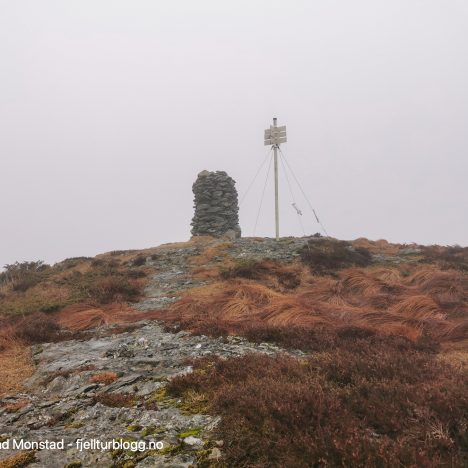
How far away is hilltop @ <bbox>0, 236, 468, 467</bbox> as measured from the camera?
146 inches

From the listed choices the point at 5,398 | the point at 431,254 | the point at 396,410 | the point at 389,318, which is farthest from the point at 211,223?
the point at 396,410

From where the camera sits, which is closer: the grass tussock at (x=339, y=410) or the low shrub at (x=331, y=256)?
the grass tussock at (x=339, y=410)

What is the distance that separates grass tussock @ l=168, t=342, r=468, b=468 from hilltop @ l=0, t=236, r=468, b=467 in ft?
0.05

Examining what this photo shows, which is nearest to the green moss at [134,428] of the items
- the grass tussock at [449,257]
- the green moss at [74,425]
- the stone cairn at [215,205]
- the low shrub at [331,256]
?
the green moss at [74,425]

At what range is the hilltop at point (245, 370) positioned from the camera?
146 inches

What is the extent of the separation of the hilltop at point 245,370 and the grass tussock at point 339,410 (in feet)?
0.05

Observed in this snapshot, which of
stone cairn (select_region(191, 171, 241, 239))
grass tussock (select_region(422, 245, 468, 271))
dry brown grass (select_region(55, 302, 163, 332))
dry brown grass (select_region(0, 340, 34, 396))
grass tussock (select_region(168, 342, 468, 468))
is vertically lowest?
dry brown grass (select_region(0, 340, 34, 396))

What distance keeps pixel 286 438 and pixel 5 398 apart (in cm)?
514

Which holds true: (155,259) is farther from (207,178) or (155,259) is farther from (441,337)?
(441,337)

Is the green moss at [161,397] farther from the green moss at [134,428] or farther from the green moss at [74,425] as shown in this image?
the green moss at [74,425]

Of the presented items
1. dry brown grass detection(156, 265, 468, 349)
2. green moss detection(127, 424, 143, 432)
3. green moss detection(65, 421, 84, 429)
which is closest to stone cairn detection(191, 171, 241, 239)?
dry brown grass detection(156, 265, 468, 349)

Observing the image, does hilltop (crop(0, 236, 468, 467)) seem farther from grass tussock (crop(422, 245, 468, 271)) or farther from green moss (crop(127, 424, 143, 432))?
grass tussock (crop(422, 245, 468, 271))

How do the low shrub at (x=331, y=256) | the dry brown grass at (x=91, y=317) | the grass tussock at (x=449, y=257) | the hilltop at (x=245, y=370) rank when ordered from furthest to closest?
the low shrub at (x=331, y=256) < the grass tussock at (x=449, y=257) < the dry brown grass at (x=91, y=317) < the hilltop at (x=245, y=370)

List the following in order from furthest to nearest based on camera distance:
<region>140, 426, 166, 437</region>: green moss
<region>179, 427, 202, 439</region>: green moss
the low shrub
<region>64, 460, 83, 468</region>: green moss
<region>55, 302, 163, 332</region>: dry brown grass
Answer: the low shrub
<region>55, 302, 163, 332</region>: dry brown grass
<region>140, 426, 166, 437</region>: green moss
<region>179, 427, 202, 439</region>: green moss
<region>64, 460, 83, 468</region>: green moss
